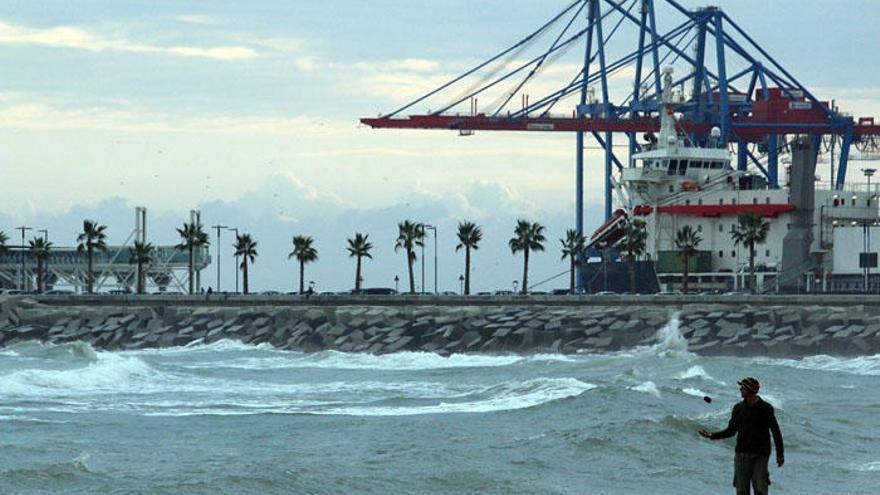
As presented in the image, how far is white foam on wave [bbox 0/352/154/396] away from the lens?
140 feet

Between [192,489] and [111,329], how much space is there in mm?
46216

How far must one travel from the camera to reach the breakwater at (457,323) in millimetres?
61844

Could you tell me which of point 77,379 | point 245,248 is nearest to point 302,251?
point 245,248

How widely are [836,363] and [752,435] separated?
132 feet

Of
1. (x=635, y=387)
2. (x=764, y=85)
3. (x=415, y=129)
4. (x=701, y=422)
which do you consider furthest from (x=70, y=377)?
(x=764, y=85)

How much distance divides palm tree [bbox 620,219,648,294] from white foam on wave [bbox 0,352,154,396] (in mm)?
36445

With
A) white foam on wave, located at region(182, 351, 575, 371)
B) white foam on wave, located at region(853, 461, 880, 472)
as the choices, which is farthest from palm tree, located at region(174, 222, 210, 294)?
white foam on wave, located at region(853, 461, 880, 472)

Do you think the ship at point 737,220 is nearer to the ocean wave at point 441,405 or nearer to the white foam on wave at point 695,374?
the white foam on wave at point 695,374

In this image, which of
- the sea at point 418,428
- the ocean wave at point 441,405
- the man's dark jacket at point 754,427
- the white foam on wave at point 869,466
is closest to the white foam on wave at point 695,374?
the sea at point 418,428

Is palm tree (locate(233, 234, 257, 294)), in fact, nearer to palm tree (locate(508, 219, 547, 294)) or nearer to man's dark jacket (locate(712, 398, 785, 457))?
palm tree (locate(508, 219, 547, 294))

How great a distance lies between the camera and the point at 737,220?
85.4m

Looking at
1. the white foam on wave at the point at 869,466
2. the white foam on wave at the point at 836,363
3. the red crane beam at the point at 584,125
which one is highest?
the red crane beam at the point at 584,125

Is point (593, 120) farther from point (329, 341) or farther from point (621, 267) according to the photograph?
point (329, 341)

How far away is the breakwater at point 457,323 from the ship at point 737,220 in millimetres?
13207
